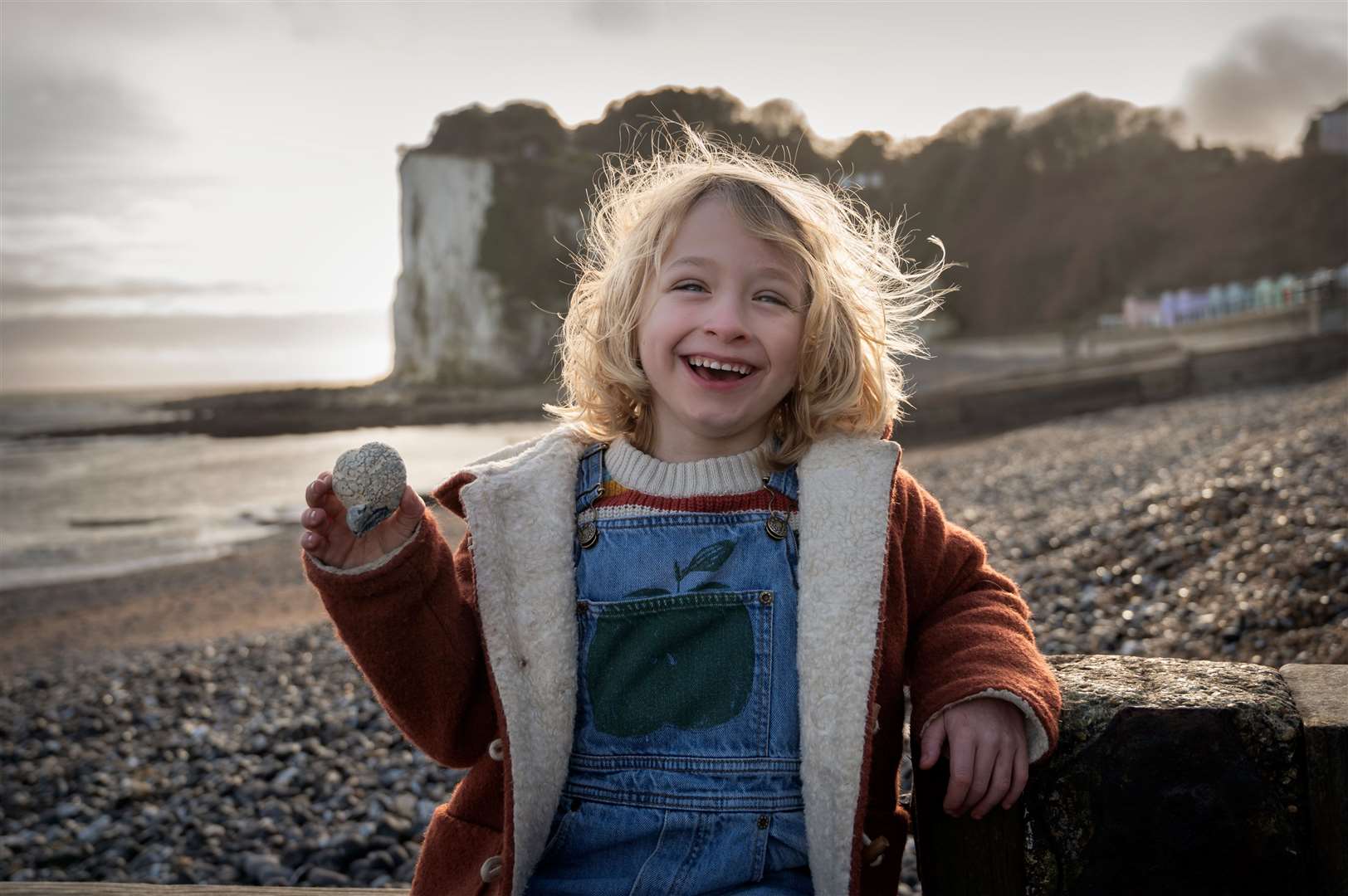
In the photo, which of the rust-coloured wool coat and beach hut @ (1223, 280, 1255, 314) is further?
beach hut @ (1223, 280, 1255, 314)

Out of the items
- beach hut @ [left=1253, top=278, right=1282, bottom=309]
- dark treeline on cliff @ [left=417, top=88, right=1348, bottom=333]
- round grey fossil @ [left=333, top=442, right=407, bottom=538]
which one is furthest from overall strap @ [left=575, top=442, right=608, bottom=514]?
dark treeline on cliff @ [left=417, top=88, right=1348, bottom=333]

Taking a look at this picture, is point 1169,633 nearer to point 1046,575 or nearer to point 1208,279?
point 1046,575

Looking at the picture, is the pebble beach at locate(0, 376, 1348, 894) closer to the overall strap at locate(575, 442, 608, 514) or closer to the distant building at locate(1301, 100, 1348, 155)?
the overall strap at locate(575, 442, 608, 514)

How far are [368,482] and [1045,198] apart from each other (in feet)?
155

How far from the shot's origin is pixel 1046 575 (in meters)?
5.73

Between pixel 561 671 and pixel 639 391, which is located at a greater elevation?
pixel 639 391

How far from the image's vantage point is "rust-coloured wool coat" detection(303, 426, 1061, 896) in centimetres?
156

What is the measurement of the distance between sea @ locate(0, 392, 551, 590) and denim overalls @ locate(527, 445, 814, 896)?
6979 millimetres

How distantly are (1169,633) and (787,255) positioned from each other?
10.9 feet

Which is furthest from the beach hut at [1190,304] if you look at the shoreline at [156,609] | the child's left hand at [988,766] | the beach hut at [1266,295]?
the child's left hand at [988,766]

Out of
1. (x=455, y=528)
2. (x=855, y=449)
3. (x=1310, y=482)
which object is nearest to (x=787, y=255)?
(x=855, y=449)

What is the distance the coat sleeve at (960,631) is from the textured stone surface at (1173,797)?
0.24ft

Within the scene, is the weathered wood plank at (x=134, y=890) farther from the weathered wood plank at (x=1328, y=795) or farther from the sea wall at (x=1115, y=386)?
the sea wall at (x=1115, y=386)

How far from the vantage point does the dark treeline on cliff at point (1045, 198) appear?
36.9m
